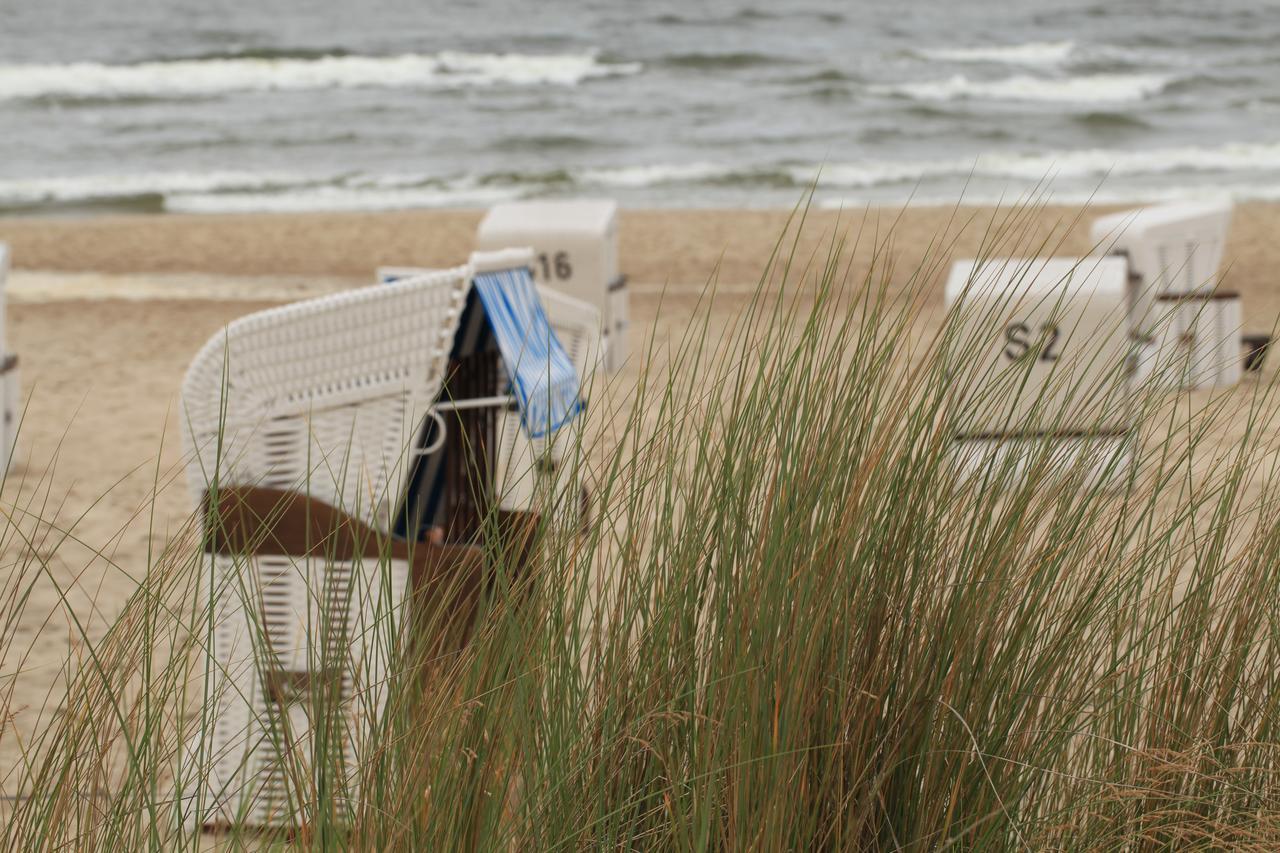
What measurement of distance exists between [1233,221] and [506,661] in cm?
1307

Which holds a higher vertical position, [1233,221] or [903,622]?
[903,622]

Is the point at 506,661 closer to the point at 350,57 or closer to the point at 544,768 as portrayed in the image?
the point at 544,768

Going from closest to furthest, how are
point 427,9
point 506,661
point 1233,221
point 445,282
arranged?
point 506,661
point 445,282
point 1233,221
point 427,9

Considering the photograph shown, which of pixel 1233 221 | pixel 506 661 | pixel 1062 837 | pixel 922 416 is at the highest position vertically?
pixel 922 416

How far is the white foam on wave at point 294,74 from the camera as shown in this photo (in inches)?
1002

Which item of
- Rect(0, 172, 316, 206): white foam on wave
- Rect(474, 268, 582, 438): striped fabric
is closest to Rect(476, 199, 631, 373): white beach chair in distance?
Rect(474, 268, 582, 438): striped fabric

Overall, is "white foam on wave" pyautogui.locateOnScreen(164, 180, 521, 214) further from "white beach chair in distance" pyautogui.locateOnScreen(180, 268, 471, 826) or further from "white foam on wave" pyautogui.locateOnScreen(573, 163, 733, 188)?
"white beach chair in distance" pyautogui.locateOnScreen(180, 268, 471, 826)

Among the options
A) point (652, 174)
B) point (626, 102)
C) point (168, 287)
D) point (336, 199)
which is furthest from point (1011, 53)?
point (168, 287)

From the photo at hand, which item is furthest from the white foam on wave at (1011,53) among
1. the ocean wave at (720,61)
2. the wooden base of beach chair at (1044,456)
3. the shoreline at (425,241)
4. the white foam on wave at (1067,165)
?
the wooden base of beach chair at (1044,456)

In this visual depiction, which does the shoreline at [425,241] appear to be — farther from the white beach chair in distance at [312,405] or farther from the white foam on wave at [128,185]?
the white beach chair in distance at [312,405]

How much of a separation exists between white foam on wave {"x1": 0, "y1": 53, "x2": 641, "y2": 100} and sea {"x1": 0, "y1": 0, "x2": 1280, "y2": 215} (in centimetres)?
10

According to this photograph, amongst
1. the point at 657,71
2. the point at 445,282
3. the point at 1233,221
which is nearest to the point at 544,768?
the point at 445,282

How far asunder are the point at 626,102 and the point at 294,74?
754 cm

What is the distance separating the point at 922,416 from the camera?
4.76 ft
